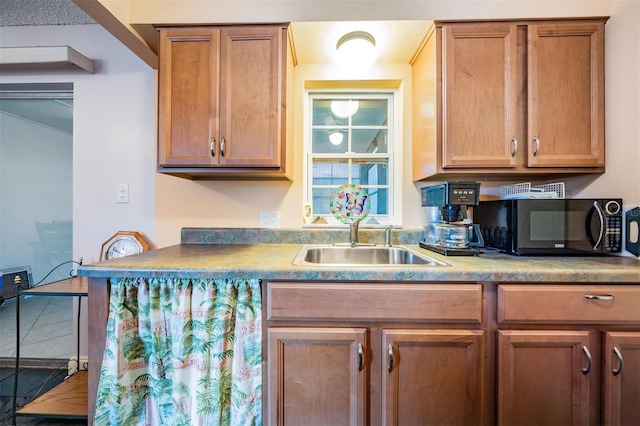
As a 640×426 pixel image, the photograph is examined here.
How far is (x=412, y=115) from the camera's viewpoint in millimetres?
1680

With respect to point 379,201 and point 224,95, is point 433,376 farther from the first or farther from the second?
point 224,95

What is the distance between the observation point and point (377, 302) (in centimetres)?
96

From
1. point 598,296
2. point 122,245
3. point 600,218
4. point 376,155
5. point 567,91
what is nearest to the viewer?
point 598,296

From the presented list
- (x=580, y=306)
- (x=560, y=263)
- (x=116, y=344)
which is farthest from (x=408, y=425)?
(x=116, y=344)

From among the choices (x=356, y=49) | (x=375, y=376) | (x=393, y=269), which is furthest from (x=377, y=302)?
(x=356, y=49)

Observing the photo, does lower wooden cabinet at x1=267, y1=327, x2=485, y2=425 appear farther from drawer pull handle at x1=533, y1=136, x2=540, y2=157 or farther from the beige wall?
the beige wall

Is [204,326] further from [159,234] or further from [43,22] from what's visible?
[43,22]

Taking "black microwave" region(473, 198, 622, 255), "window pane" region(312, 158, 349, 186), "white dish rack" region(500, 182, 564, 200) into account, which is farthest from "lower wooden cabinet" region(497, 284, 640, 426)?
"window pane" region(312, 158, 349, 186)

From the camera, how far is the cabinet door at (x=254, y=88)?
1.33m

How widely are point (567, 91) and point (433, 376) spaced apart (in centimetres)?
151

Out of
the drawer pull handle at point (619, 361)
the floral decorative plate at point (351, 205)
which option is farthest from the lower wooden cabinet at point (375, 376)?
the floral decorative plate at point (351, 205)

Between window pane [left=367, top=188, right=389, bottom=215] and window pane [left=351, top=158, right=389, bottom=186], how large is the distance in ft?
0.18

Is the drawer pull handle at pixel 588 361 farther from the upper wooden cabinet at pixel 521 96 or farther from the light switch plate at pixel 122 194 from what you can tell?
the light switch plate at pixel 122 194

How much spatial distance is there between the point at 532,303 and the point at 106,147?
243 cm
